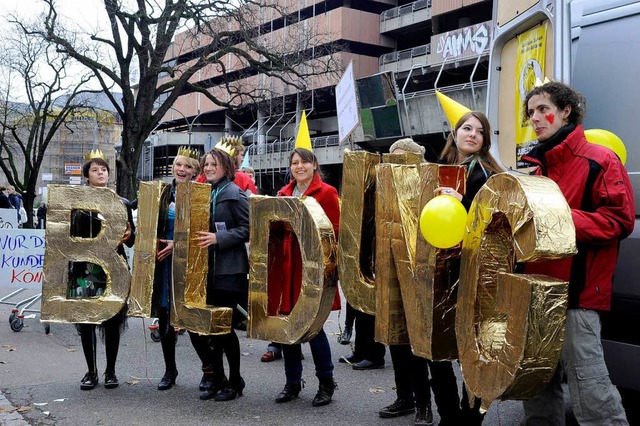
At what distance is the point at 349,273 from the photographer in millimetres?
4297

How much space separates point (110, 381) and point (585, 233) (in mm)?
3857

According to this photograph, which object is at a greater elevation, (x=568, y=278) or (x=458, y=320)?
(x=568, y=278)

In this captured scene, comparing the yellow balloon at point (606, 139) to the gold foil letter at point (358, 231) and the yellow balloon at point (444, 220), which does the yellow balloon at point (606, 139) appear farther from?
the gold foil letter at point (358, 231)

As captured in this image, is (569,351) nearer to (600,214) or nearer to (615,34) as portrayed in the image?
(600,214)

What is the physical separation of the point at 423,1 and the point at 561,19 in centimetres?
3589

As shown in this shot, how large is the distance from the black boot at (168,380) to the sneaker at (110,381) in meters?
0.34

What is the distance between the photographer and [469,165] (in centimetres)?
384

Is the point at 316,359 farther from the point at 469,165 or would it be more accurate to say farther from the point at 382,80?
the point at 382,80

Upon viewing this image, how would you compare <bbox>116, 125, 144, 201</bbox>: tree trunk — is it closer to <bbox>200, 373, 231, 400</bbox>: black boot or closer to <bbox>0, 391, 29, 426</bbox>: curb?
<bbox>0, 391, 29, 426</bbox>: curb

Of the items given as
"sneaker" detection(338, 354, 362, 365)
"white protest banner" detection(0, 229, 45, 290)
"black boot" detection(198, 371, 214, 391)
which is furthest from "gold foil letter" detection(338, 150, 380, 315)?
"white protest banner" detection(0, 229, 45, 290)

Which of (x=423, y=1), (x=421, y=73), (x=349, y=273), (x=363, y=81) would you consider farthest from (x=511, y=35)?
(x=423, y=1)

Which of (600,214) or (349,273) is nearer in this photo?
(600,214)

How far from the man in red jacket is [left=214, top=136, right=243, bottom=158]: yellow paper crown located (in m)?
2.88

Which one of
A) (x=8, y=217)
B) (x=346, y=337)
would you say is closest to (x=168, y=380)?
(x=346, y=337)
